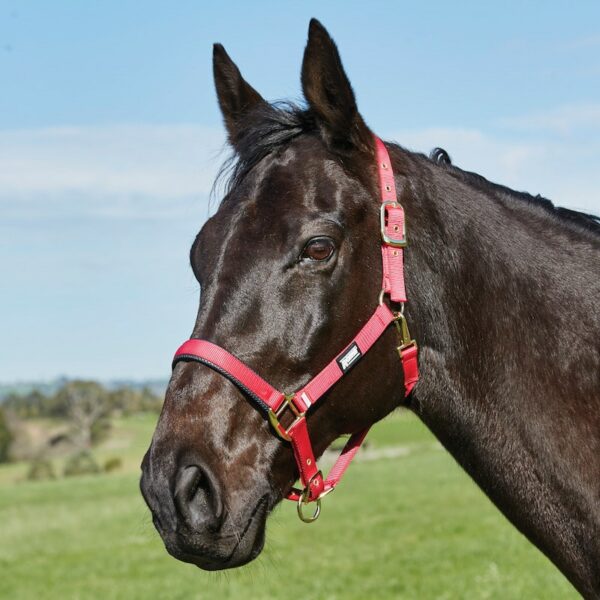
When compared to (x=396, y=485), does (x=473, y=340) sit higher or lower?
higher

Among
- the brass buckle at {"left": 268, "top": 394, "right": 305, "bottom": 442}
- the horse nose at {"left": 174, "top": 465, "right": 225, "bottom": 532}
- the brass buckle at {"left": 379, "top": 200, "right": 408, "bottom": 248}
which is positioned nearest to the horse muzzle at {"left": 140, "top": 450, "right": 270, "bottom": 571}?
the horse nose at {"left": 174, "top": 465, "right": 225, "bottom": 532}

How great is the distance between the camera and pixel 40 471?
169ft

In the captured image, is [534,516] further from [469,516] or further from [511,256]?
[469,516]

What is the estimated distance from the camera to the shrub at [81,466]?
5169 cm

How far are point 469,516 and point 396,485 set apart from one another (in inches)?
345

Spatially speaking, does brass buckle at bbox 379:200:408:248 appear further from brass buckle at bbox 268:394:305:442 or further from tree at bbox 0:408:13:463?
tree at bbox 0:408:13:463

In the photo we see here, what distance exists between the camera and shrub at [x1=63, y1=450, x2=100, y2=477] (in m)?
51.7

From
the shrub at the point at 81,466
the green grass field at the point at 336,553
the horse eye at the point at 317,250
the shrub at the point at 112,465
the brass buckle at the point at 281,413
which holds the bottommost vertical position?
the shrub at the point at 81,466

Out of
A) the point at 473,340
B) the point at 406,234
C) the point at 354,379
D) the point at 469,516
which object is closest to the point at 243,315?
the point at 354,379

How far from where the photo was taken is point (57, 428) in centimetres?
8200

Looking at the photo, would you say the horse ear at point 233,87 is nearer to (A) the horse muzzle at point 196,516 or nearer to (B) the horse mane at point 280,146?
(B) the horse mane at point 280,146

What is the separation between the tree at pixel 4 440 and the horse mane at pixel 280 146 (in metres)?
72.5

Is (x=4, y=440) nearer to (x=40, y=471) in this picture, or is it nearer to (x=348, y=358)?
(x=40, y=471)

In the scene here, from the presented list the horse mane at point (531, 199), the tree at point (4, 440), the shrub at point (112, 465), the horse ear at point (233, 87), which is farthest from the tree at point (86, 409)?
the horse mane at point (531, 199)
